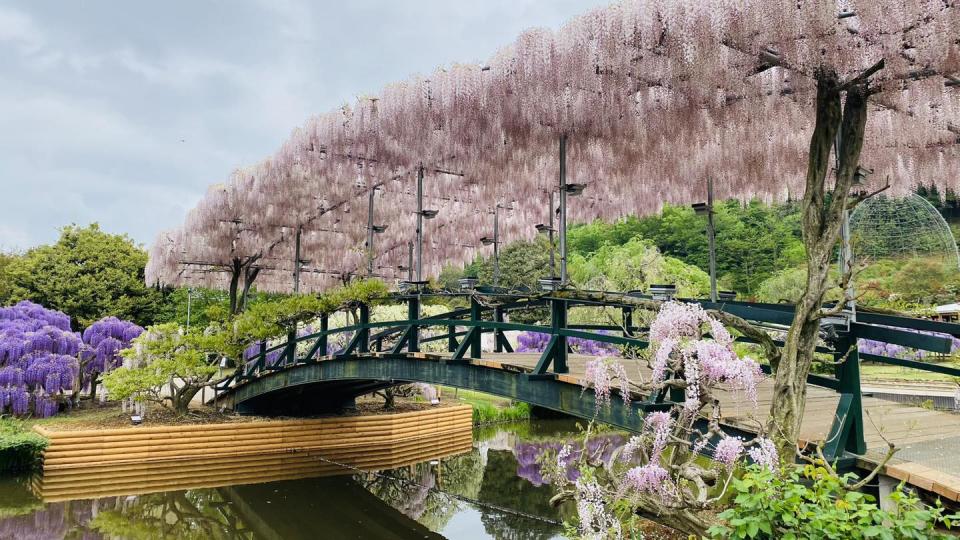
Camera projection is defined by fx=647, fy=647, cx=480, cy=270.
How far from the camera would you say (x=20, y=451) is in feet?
30.8

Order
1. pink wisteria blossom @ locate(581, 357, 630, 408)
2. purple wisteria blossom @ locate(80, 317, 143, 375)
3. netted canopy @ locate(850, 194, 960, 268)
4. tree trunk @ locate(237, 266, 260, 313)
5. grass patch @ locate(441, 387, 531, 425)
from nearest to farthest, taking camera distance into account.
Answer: pink wisteria blossom @ locate(581, 357, 630, 408) → purple wisteria blossom @ locate(80, 317, 143, 375) → grass patch @ locate(441, 387, 531, 425) → tree trunk @ locate(237, 266, 260, 313) → netted canopy @ locate(850, 194, 960, 268)

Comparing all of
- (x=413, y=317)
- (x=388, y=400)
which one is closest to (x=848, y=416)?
(x=413, y=317)

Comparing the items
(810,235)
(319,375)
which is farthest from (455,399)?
(810,235)

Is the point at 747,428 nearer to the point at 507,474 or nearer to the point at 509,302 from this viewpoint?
the point at 509,302

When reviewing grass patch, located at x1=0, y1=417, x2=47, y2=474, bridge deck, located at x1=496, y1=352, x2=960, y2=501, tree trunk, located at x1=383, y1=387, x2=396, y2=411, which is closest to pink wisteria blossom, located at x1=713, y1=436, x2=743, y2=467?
bridge deck, located at x1=496, y1=352, x2=960, y2=501

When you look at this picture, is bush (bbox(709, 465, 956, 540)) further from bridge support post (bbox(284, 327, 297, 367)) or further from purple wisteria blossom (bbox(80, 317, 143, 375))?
purple wisteria blossom (bbox(80, 317, 143, 375))

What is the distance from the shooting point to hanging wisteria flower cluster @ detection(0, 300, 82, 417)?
37.5ft

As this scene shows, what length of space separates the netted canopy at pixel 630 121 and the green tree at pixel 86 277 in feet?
34.6

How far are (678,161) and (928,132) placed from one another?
310 cm

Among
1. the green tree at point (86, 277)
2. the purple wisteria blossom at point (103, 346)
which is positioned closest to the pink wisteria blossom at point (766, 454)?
the purple wisteria blossom at point (103, 346)

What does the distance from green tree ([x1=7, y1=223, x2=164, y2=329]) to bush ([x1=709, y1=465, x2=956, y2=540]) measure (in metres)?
24.0

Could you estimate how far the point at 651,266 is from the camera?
21609 mm

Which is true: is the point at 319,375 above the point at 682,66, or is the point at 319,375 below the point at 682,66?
below

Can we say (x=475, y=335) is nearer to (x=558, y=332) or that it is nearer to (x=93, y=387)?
(x=558, y=332)
